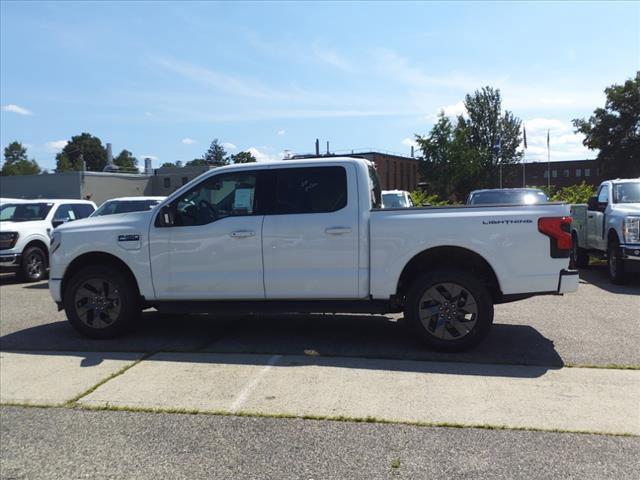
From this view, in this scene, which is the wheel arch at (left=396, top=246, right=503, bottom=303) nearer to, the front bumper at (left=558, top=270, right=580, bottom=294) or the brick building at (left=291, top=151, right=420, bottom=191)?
the front bumper at (left=558, top=270, right=580, bottom=294)

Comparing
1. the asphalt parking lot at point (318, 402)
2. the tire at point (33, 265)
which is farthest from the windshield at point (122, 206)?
the asphalt parking lot at point (318, 402)

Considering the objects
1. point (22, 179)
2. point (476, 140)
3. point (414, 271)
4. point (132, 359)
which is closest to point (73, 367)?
point (132, 359)

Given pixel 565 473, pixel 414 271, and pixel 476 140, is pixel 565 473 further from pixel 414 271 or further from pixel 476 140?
pixel 476 140

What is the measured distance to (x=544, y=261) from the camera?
5578 millimetres

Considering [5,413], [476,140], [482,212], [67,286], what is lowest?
[5,413]

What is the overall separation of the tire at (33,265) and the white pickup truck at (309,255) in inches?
262

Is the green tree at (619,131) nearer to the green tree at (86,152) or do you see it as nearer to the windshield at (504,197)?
the windshield at (504,197)

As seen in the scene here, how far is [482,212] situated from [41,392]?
4.44m

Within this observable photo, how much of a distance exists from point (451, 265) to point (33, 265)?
10.4 metres

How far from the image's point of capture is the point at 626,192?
1095 centimetres

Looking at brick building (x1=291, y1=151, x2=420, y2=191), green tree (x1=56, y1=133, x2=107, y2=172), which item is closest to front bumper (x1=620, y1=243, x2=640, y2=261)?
brick building (x1=291, y1=151, x2=420, y2=191)

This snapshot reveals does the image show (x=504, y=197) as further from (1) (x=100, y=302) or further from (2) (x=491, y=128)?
(2) (x=491, y=128)

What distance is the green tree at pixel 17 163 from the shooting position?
115 metres

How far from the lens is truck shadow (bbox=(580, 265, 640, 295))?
31.2 feet
